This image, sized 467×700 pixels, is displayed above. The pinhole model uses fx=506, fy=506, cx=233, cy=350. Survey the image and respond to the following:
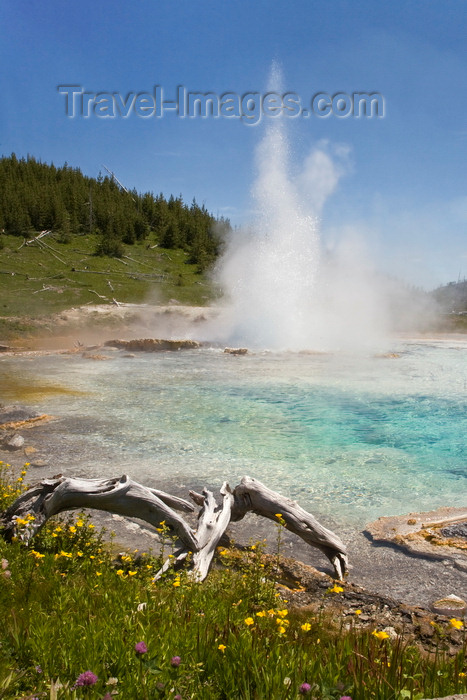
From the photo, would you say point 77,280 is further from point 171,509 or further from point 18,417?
point 171,509

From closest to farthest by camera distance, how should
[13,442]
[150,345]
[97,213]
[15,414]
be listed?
[13,442], [15,414], [150,345], [97,213]

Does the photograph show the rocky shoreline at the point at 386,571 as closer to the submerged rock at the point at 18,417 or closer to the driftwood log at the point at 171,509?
the driftwood log at the point at 171,509

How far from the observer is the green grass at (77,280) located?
35.7 m

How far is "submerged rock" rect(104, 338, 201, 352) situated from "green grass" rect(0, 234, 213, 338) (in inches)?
280

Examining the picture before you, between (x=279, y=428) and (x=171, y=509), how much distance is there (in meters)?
6.71

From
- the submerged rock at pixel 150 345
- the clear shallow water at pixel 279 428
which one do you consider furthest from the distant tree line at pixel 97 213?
the clear shallow water at pixel 279 428

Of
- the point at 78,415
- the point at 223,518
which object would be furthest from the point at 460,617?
the point at 78,415

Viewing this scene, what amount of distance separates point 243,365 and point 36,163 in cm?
8766

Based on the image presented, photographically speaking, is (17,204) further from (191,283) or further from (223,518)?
(223,518)

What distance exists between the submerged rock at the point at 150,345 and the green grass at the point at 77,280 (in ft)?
23.3

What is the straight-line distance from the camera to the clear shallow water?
8320 mm

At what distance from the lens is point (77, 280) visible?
4516 cm

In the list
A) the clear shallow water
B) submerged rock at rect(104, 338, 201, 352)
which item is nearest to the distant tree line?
submerged rock at rect(104, 338, 201, 352)

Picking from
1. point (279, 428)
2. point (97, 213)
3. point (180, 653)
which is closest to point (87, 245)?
point (97, 213)
